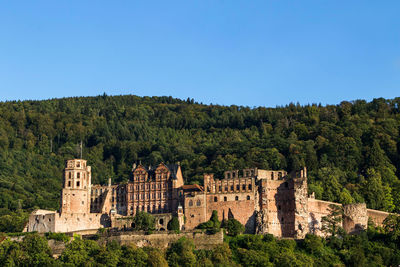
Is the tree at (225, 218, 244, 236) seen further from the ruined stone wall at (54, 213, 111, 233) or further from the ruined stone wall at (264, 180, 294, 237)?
the ruined stone wall at (54, 213, 111, 233)

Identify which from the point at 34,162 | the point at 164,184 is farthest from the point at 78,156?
the point at 164,184

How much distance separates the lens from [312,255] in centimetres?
8650

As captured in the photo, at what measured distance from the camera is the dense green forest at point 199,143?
120 m

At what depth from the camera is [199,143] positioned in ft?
531

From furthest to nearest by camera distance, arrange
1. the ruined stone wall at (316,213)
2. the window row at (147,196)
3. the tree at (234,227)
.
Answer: the window row at (147,196) → the ruined stone wall at (316,213) → the tree at (234,227)

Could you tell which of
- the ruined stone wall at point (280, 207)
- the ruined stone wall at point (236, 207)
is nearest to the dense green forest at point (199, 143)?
the ruined stone wall at point (280, 207)

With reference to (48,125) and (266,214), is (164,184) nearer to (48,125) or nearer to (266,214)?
(266,214)

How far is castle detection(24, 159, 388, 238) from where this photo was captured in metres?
91.0

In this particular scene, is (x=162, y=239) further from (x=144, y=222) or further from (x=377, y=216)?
(x=377, y=216)

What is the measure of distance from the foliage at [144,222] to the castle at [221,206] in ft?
7.16

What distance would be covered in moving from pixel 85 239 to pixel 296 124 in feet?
263

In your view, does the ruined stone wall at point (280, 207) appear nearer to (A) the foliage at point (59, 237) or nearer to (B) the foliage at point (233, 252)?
(B) the foliage at point (233, 252)

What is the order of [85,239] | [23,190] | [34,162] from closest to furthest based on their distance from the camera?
[85,239]
[23,190]
[34,162]

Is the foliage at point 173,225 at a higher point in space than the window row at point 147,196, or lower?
A: lower
